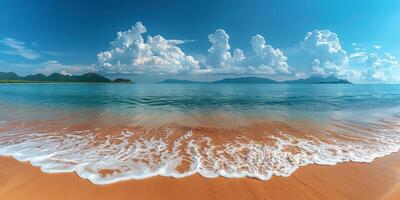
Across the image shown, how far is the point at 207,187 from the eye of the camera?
511cm

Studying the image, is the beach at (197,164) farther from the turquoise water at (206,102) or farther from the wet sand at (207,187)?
the turquoise water at (206,102)

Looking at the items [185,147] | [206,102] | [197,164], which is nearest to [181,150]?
[185,147]

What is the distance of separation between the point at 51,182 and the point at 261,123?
38.1 ft

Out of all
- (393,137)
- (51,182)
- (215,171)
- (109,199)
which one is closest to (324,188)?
(215,171)

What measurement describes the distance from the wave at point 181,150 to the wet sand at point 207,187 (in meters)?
0.34

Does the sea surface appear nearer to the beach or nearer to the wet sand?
the beach

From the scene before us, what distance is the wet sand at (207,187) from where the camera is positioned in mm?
4738

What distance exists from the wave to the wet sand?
34cm

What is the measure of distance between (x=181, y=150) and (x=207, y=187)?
296 cm

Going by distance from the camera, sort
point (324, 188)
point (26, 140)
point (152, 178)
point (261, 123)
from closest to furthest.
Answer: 1. point (324, 188)
2. point (152, 178)
3. point (26, 140)
4. point (261, 123)

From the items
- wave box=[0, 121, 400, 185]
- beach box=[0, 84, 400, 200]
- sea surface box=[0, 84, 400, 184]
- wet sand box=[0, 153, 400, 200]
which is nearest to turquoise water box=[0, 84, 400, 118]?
sea surface box=[0, 84, 400, 184]

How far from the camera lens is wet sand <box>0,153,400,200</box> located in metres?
4.74

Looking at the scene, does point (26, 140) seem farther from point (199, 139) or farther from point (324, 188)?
point (324, 188)

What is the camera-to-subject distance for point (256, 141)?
913 centimetres
